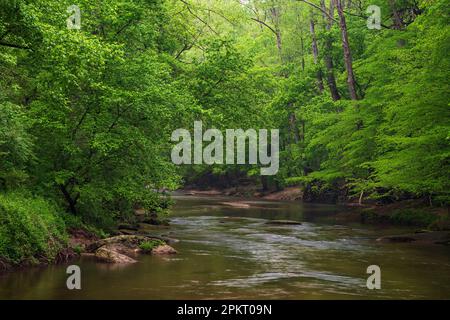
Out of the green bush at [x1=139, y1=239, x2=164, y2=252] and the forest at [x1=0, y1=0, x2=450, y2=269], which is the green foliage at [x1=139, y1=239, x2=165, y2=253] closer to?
the green bush at [x1=139, y1=239, x2=164, y2=252]

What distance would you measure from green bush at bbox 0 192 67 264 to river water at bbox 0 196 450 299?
1.95ft

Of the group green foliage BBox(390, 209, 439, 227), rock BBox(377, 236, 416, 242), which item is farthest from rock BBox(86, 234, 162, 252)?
green foliage BBox(390, 209, 439, 227)

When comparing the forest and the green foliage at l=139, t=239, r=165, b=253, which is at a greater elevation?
the forest

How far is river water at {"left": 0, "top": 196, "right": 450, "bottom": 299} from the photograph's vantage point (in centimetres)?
1113

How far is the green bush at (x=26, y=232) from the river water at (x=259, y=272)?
595 millimetres

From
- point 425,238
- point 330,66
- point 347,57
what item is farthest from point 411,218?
point 330,66

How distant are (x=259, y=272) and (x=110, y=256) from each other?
14.7 ft

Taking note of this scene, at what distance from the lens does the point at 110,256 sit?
1483 cm

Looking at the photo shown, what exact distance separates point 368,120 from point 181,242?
13.3 metres

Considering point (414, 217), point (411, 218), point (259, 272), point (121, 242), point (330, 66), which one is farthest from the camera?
point (330, 66)

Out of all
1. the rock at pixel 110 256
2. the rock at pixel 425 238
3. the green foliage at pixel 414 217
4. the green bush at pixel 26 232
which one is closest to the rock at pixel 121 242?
the rock at pixel 110 256

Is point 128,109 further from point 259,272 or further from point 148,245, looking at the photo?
point 259,272

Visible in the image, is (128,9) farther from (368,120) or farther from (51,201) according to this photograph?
(368,120)

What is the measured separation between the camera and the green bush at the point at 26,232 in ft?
42.9
